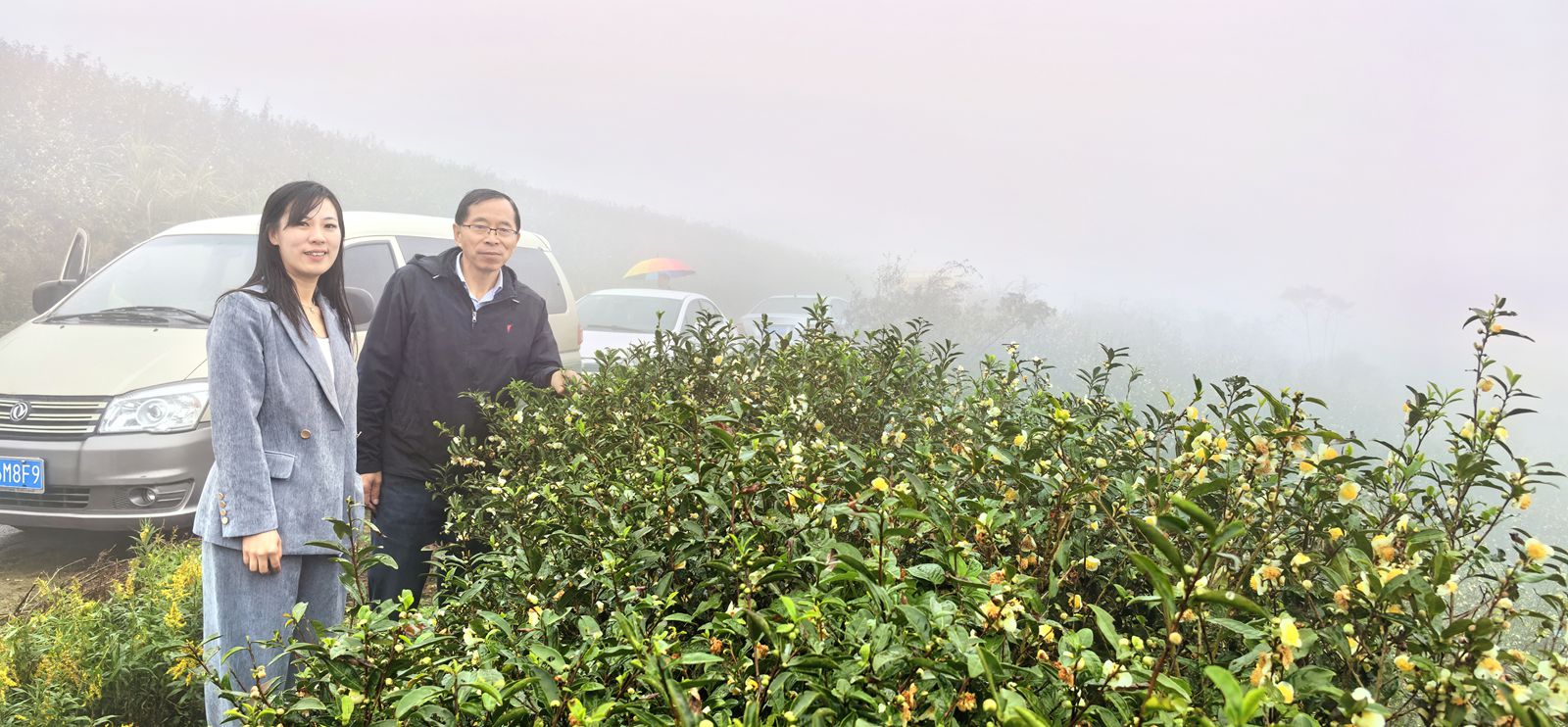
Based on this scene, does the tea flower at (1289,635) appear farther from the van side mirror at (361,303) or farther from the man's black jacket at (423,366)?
the van side mirror at (361,303)

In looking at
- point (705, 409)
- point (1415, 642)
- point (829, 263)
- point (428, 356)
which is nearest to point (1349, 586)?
point (1415, 642)

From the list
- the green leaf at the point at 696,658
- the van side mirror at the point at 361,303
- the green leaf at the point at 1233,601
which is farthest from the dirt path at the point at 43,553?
the green leaf at the point at 1233,601

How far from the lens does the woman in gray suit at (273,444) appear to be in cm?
257

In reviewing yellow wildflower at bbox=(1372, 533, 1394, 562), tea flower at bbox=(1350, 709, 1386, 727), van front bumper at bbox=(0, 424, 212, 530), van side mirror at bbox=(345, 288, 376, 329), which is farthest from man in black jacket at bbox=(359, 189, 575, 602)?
tea flower at bbox=(1350, 709, 1386, 727)

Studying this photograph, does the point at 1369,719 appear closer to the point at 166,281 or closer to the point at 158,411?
the point at 158,411

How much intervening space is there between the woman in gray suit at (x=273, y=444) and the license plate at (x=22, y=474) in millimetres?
3303

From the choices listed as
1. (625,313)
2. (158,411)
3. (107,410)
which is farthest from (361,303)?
(625,313)

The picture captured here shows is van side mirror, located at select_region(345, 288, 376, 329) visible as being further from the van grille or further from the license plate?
the license plate

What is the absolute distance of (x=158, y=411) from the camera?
17.2 feet

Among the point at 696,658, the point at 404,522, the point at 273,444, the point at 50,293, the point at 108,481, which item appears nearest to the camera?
the point at 696,658

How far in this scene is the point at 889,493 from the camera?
1.55 metres

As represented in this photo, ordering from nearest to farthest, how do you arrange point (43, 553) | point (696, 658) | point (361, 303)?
point (696, 658) < point (361, 303) < point (43, 553)

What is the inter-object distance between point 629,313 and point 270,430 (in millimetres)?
9886

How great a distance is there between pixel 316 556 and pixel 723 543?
1.82 meters
